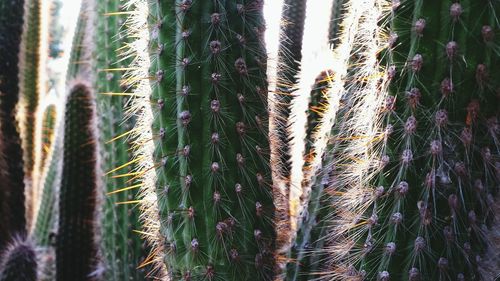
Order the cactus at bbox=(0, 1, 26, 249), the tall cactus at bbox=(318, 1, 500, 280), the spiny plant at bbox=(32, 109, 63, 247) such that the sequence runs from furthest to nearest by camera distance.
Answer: the cactus at bbox=(0, 1, 26, 249)
the spiny plant at bbox=(32, 109, 63, 247)
the tall cactus at bbox=(318, 1, 500, 280)

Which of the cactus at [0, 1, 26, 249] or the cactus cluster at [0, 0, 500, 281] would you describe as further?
the cactus at [0, 1, 26, 249]

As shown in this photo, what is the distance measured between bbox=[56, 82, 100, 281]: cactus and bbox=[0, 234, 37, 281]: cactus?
192 millimetres

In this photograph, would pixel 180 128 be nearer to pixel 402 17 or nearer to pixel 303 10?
pixel 402 17

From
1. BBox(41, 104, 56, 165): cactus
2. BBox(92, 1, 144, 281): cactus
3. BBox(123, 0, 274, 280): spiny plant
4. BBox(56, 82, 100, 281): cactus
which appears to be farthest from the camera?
BBox(41, 104, 56, 165): cactus

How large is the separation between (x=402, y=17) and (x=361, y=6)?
266mm

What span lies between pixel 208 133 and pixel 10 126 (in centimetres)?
281

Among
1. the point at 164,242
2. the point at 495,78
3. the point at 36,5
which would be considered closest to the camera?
the point at 495,78

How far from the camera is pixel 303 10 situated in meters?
3.49

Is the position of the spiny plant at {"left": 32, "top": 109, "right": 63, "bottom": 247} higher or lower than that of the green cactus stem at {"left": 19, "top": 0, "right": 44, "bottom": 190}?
lower

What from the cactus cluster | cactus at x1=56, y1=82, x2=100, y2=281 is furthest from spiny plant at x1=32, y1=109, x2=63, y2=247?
the cactus cluster

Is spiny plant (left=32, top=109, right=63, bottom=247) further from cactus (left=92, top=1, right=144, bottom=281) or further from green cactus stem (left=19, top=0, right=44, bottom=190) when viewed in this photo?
cactus (left=92, top=1, right=144, bottom=281)

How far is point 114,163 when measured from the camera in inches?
119

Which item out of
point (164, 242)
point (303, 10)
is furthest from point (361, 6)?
point (303, 10)

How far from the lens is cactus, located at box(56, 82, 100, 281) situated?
3609mm
